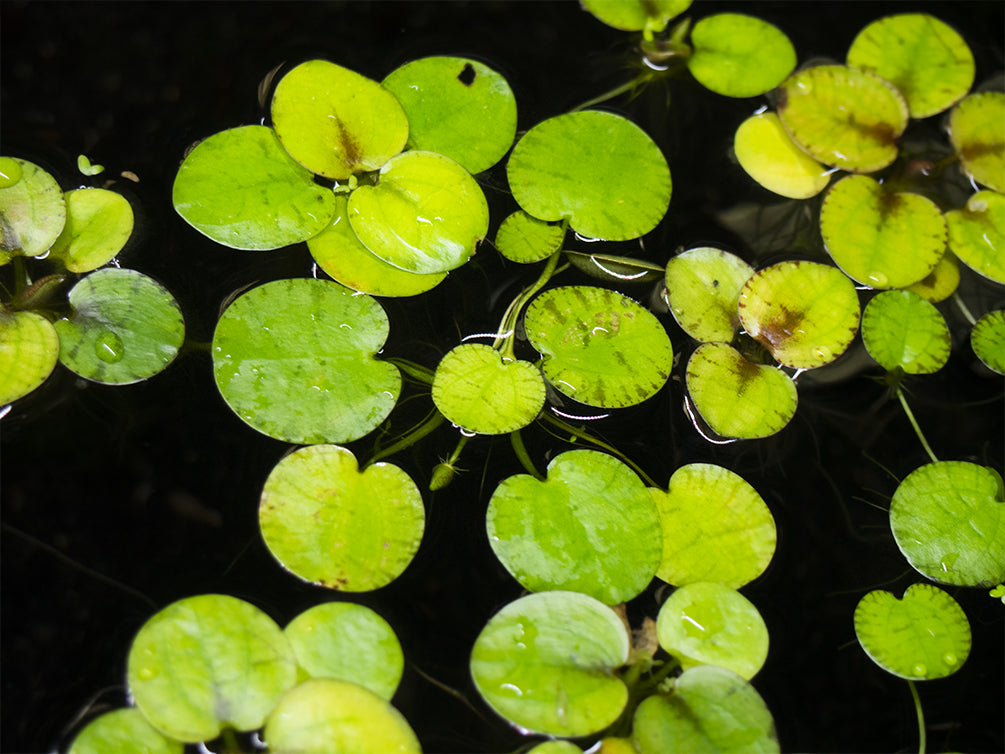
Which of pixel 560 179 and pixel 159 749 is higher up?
pixel 560 179

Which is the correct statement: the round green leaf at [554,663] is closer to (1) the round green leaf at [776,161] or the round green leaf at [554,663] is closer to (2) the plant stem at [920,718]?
(2) the plant stem at [920,718]

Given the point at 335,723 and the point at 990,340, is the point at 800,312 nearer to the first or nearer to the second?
the point at 990,340

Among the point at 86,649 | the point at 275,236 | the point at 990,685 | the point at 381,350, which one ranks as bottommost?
the point at 990,685

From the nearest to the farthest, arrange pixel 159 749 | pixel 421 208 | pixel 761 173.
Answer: pixel 159 749, pixel 421 208, pixel 761 173

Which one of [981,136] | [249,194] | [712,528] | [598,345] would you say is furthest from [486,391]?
[981,136]

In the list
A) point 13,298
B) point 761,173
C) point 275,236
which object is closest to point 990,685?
point 761,173

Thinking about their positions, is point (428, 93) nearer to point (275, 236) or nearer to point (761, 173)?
point (275, 236)

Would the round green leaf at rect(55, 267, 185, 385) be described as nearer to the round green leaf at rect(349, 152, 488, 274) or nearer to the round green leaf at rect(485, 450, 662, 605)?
the round green leaf at rect(349, 152, 488, 274)
